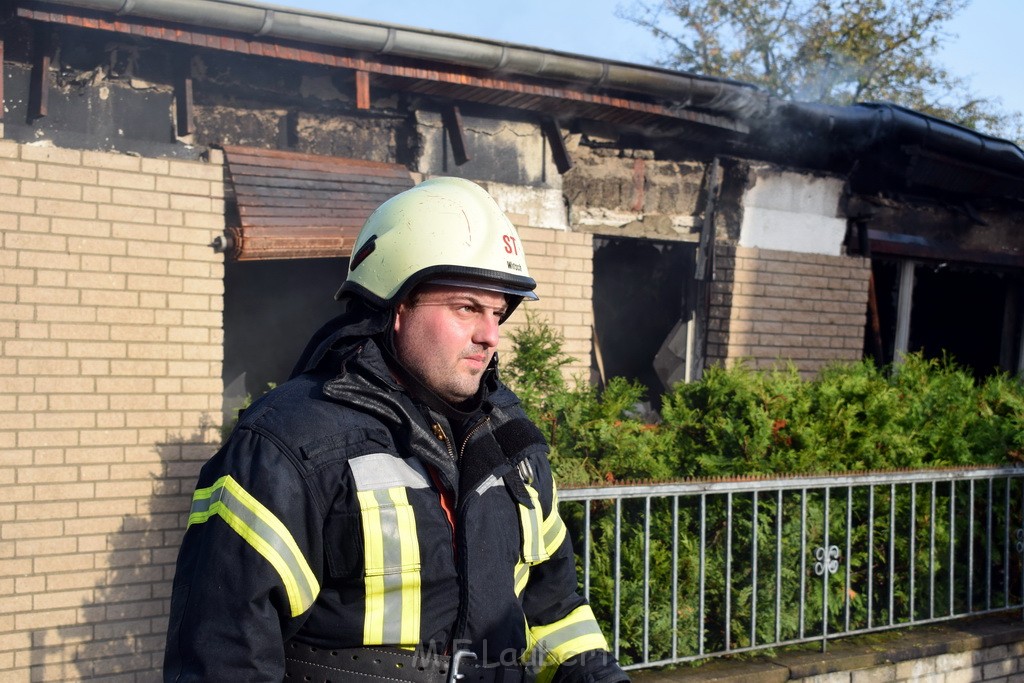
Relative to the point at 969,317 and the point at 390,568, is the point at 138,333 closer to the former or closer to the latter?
the point at 390,568

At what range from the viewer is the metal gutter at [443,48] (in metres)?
5.07

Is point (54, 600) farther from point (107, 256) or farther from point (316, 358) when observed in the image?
point (316, 358)

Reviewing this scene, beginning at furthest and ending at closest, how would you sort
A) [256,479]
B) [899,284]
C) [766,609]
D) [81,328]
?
[899,284] → [81,328] → [766,609] → [256,479]

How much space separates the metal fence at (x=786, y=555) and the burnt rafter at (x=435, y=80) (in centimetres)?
286

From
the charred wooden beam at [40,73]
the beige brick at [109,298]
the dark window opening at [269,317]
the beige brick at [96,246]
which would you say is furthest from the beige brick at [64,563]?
the dark window opening at [269,317]

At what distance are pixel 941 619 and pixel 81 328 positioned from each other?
464cm

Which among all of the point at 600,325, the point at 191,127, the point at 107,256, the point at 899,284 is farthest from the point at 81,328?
the point at 899,284

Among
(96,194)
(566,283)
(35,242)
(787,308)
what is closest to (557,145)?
(566,283)

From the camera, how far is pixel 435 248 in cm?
226

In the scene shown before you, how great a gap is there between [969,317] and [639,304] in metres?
3.93

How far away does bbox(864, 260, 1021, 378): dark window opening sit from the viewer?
970 cm

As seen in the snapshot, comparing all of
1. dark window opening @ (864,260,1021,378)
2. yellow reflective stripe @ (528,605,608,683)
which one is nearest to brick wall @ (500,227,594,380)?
dark window opening @ (864,260,1021,378)

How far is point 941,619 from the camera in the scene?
5.35 metres

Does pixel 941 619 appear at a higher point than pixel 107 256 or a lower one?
lower
